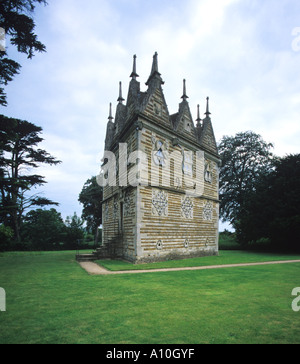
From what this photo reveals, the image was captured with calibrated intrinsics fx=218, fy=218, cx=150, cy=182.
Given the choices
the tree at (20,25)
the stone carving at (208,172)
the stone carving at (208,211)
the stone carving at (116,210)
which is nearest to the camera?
the tree at (20,25)

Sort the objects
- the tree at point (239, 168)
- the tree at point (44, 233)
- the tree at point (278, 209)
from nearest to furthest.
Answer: the tree at point (278, 209) → the tree at point (44, 233) → the tree at point (239, 168)

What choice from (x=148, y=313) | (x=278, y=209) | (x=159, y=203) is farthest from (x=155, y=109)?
(x=278, y=209)

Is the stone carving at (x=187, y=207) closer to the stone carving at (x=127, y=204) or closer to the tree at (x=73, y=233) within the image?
the stone carving at (x=127, y=204)

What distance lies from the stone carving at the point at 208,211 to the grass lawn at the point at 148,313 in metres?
12.4

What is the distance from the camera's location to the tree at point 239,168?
122 ft

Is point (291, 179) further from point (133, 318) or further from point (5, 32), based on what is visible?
point (5, 32)

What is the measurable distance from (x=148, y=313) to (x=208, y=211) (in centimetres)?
1712

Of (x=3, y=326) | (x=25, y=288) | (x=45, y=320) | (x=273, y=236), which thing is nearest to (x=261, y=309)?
(x=45, y=320)

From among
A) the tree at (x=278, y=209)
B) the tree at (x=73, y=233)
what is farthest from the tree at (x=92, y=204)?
the tree at (x=278, y=209)

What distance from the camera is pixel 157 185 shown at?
51.1ft

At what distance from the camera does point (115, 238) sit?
17.2 m

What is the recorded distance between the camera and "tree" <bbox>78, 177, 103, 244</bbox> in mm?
38500

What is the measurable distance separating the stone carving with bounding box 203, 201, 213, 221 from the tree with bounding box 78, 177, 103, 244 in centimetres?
2202

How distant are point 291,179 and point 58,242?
103ft
